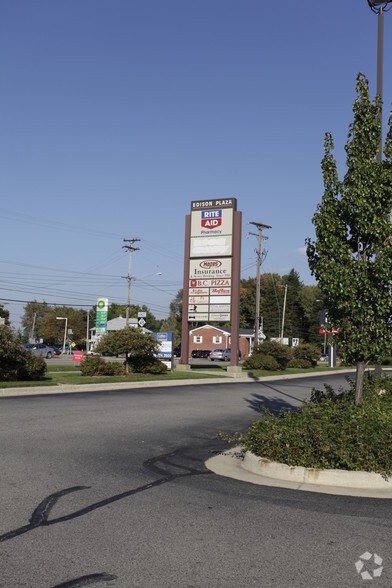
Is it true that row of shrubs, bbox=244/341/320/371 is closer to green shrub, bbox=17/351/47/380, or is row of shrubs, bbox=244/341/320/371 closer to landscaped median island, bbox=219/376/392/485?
green shrub, bbox=17/351/47/380

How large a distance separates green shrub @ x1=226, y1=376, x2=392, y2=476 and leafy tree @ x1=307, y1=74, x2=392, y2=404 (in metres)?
1.39

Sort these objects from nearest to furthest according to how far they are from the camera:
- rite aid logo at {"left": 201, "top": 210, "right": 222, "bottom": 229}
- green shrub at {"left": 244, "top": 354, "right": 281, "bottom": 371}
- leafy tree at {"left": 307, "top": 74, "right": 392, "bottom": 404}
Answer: leafy tree at {"left": 307, "top": 74, "right": 392, "bottom": 404} < rite aid logo at {"left": 201, "top": 210, "right": 222, "bottom": 229} < green shrub at {"left": 244, "top": 354, "right": 281, "bottom": 371}

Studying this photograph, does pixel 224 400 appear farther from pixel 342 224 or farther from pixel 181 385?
pixel 342 224

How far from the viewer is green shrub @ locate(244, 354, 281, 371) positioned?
43.1 meters

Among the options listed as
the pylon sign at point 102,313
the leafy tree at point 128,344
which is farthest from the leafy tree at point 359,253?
the pylon sign at point 102,313

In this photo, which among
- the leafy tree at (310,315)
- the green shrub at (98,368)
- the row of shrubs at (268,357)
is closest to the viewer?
the green shrub at (98,368)

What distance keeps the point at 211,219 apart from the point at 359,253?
27965 millimetres

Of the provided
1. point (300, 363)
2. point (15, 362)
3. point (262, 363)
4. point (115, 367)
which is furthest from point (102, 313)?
point (15, 362)

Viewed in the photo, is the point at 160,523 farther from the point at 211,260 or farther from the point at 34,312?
the point at 34,312

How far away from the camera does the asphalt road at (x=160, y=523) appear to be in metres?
4.75

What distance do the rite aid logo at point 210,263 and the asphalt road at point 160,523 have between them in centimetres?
2659

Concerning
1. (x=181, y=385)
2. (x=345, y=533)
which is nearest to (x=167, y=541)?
(x=345, y=533)

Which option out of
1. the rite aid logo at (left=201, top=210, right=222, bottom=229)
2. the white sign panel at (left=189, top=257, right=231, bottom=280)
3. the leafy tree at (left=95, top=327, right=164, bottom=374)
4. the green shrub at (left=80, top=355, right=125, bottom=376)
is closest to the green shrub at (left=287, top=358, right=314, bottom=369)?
the white sign panel at (left=189, top=257, right=231, bottom=280)

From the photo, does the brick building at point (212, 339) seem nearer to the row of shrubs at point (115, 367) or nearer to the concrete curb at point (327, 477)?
the row of shrubs at point (115, 367)
